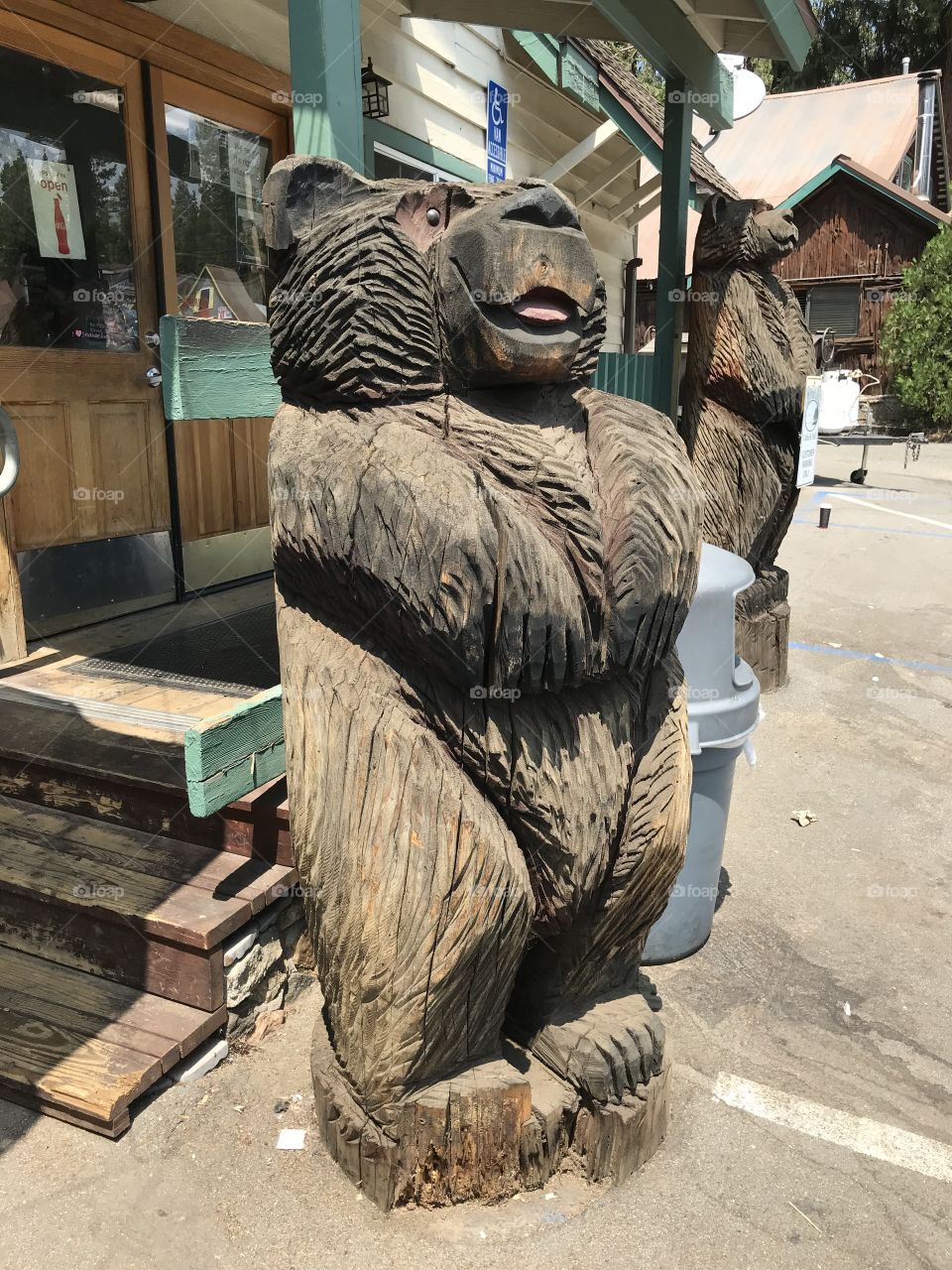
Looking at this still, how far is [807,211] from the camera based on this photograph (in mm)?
22438

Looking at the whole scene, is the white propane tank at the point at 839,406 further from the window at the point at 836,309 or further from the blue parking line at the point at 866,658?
the blue parking line at the point at 866,658

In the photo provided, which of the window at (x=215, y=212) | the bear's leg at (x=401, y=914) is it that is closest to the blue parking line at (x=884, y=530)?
the window at (x=215, y=212)

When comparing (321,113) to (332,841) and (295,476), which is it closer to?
(295,476)

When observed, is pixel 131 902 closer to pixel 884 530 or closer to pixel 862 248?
pixel 884 530

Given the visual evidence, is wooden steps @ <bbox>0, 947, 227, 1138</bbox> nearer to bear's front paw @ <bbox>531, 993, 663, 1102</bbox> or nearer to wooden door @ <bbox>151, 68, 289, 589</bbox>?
bear's front paw @ <bbox>531, 993, 663, 1102</bbox>

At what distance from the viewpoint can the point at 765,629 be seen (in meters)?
5.31

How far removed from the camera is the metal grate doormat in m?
3.53

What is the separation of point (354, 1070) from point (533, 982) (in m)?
0.41

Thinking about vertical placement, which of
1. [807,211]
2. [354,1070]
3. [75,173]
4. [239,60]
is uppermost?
[807,211]

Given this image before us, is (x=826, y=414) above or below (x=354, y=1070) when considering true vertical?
above

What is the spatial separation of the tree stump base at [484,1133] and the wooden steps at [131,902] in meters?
0.49

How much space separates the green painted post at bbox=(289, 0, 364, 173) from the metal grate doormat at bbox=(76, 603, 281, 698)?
5.76ft

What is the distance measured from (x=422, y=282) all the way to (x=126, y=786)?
1.76 m

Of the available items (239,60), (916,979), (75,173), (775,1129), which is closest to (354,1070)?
(775,1129)
